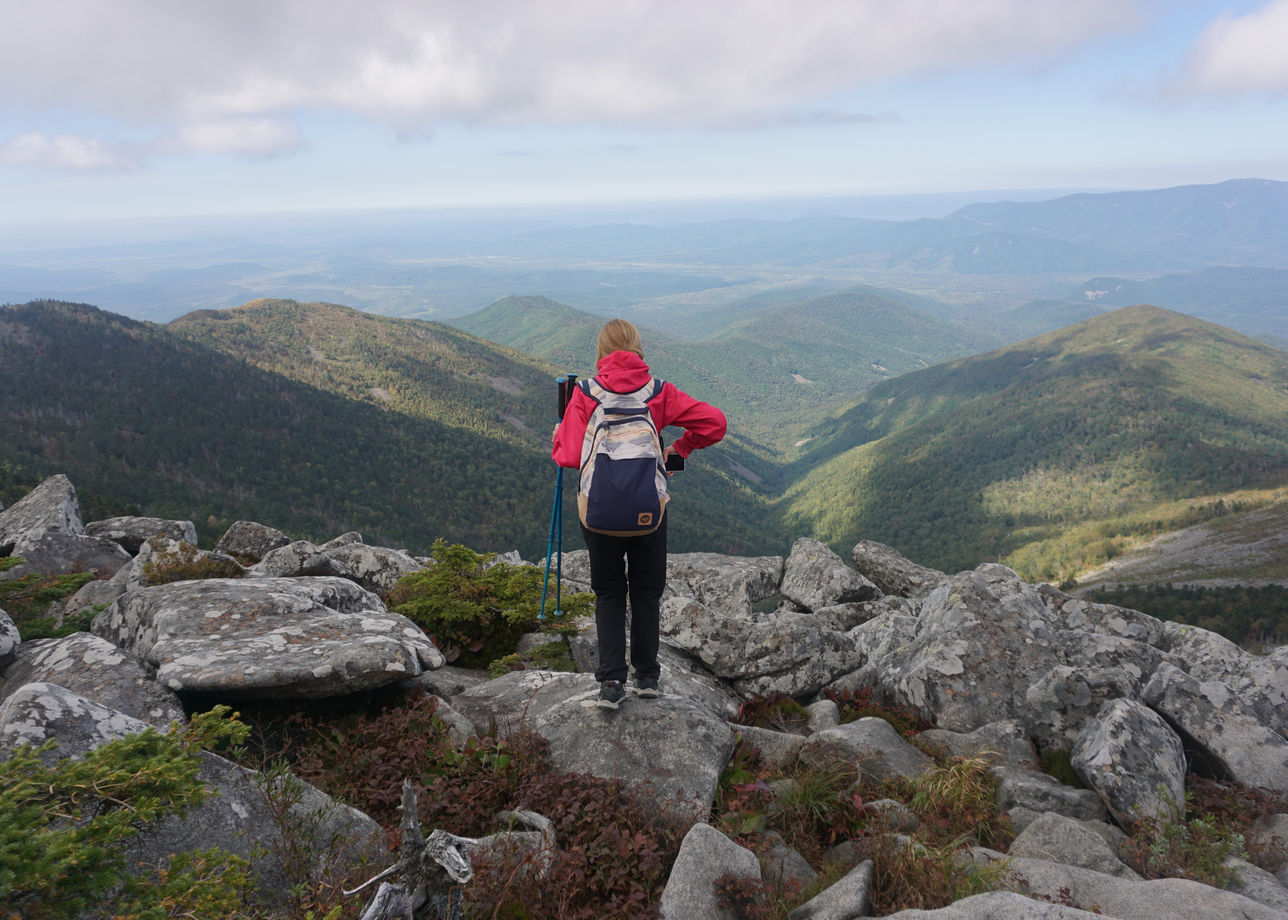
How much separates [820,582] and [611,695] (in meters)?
12.3

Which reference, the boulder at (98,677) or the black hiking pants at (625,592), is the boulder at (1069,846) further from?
the boulder at (98,677)

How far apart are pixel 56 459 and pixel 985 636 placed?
110424 millimetres

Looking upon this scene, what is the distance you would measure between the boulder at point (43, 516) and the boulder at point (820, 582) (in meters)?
19.5

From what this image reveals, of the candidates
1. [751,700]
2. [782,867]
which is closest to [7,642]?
[782,867]

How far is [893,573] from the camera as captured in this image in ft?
69.4

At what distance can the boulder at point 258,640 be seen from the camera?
6891mm

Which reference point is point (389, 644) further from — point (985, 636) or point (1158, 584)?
point (1158, 584)

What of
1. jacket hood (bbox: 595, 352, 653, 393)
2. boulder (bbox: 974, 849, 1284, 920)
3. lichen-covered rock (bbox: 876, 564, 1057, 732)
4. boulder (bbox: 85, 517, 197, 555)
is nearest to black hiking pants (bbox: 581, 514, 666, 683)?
jacket hood (bbox: 595, 352, 653, 393)

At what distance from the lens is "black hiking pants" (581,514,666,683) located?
6914mm

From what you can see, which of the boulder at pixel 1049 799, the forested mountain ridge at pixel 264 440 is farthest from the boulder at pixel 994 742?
the forested mountain ridge at pixel 264 440

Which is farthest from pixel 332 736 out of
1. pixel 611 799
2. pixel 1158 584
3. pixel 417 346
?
pixel 417 346

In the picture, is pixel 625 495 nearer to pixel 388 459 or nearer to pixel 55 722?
pixel 55 722

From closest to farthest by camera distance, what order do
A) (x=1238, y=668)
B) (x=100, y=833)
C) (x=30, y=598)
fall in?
(x=100, y=833)
(x=30, y=598)
(x=1238, y=668)

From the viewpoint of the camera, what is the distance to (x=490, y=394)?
172 meters
